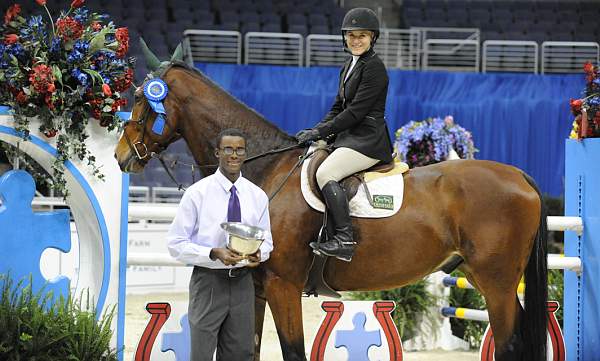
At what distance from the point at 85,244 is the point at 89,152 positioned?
596mm

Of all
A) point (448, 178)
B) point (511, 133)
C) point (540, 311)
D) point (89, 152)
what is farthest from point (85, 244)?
point (511, 133)

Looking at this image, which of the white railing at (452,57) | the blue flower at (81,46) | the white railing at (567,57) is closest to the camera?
the blue flower at (81,46)

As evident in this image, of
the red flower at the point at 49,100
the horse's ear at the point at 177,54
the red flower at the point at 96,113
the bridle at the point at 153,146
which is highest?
the horse's ear at the point at 177,54

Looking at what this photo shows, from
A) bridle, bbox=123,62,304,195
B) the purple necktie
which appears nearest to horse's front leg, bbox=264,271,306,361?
bridle, bbox=123,62,304,195

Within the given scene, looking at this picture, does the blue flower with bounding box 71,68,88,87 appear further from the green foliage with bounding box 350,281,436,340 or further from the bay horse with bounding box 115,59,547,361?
the green foliage with bounding box 350,281,436,340

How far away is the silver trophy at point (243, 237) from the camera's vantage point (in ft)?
10.5

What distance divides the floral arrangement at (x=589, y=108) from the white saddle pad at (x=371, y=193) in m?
1.78

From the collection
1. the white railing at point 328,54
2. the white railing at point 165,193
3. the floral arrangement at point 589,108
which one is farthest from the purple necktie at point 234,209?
the white railing at point 328,54

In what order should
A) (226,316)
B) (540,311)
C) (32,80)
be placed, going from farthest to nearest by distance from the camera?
(540,311)
(32,80)
(226,316)

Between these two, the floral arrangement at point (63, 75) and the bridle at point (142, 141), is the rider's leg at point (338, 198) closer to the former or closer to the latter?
the bridle at point (142, 141)

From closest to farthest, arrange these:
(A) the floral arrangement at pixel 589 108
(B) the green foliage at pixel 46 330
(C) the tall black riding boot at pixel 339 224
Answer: (B) the green foliage at pixel 46 330, (C) the tall black riding boot at pixel 339 224, (A) the floral arrangement at pixel 589 108

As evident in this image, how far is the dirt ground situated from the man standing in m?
1.52

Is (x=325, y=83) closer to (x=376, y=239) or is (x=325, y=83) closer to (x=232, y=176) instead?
(x=376, y=239)

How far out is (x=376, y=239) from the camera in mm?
4613
